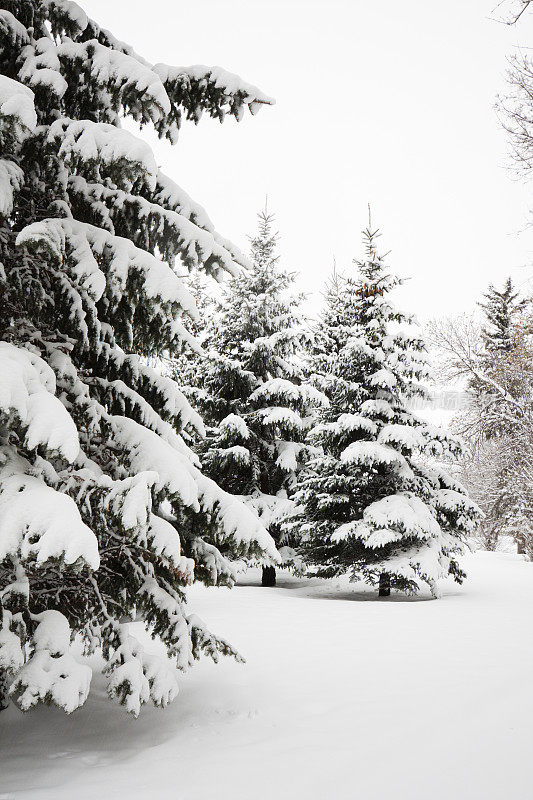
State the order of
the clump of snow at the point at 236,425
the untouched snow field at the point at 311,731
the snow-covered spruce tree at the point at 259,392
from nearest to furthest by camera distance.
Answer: the untouched snow field at the point at 311,731 → the clump of snow at the point at 236,425 → the snow-covered spruce tree at the point at 259,392

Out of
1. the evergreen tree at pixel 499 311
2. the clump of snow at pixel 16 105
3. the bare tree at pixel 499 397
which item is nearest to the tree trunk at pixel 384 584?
the bare tree at pixel 499 397

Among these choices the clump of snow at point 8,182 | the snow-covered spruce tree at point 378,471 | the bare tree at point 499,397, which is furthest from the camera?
the bare tree at point 499,397

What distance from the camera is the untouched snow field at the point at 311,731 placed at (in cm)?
335

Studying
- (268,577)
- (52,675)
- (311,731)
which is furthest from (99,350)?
(268,577)

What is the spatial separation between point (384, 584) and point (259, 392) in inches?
225

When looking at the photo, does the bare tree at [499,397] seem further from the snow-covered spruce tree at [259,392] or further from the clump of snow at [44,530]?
the clump of snow at [44,530]

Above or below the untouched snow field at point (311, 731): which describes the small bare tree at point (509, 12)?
above

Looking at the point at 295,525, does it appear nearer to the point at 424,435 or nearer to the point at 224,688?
the point at 424,435

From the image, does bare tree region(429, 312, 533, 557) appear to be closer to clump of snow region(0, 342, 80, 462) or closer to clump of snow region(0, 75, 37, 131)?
clump of snow region(0, 342, 80, 462)

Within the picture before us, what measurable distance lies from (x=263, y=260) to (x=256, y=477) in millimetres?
6462

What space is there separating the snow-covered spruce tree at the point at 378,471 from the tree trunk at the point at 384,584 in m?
0.03

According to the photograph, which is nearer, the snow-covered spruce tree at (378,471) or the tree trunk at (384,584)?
the snow-covered spruce tree at (378,471)

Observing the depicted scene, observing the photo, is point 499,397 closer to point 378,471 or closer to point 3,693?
point 378,471

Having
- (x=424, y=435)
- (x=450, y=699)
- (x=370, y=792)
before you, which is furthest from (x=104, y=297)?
(x=424, y=435)
